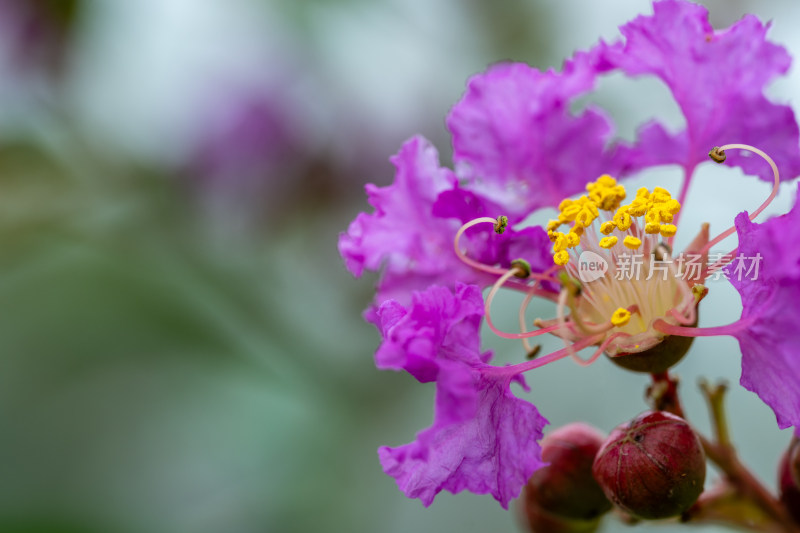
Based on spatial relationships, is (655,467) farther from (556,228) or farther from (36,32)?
(36,32)

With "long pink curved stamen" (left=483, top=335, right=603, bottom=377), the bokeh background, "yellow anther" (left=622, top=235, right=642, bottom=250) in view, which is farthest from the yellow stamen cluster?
the bokeh background

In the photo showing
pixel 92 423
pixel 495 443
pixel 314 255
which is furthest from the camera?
pixel 314 255

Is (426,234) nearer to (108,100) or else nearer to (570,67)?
(570,67)

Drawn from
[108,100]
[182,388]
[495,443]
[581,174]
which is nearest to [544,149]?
[581,174]

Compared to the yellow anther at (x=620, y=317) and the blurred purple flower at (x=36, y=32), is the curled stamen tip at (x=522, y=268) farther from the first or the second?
the blurred purple flower at (x=36, y=32)

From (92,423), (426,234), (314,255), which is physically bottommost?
(426,234)

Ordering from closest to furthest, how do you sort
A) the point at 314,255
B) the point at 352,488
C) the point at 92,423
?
the point at 92,423, the point at 352,488, the point at 314,255

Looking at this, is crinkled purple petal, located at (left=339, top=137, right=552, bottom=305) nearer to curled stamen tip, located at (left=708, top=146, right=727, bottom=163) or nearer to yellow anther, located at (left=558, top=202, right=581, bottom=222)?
yellow anther, located at (left=558, top=202, right=581, bottom=222)

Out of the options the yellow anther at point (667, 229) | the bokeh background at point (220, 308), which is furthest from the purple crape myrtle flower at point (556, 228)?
the bokeh background at point (220, 308)
